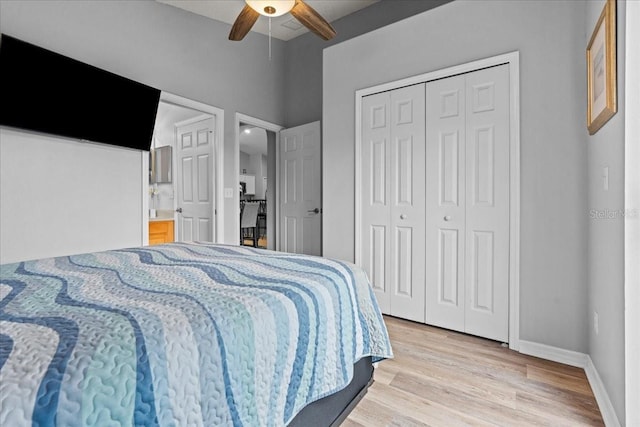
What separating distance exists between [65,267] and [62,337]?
85cm

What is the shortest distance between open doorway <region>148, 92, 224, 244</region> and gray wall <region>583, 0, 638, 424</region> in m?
3.33

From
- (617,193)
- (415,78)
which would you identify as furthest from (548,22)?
(617,193)

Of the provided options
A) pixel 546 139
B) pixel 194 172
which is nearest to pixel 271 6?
pixel 546 139

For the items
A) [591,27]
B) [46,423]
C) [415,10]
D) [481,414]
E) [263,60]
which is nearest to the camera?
[46,423]

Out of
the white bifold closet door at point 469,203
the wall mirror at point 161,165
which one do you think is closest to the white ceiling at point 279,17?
the white bifold closet door at point 469,203

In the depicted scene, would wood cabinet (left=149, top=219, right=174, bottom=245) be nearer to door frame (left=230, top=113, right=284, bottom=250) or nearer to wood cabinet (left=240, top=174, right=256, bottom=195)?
door frame (left=230, top=113, right=284, bottom=250)

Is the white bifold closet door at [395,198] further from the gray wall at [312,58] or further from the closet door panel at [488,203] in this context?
the gray wall at [312,58]

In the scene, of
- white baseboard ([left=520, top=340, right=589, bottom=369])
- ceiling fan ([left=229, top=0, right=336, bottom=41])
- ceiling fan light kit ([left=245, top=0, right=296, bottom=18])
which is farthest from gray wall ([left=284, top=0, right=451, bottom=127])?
white baseboard ([left=520, top=340, right=589, bottom=369])

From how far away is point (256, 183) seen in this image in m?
9.59

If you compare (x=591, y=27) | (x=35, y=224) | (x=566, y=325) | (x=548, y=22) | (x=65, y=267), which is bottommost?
(x=566, y=325)

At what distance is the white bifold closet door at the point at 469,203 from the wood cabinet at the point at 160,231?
3295mm

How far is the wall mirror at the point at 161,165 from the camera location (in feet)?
16.8

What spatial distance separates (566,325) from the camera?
2.12 metres

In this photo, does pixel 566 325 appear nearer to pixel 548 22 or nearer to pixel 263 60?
pixel 548 22
